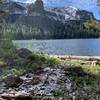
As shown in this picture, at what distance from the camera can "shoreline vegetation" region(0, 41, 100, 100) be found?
654 cm

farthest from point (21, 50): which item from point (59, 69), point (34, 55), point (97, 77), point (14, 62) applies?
point (97, 77)

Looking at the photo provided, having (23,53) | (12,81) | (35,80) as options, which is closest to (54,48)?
(23,53)

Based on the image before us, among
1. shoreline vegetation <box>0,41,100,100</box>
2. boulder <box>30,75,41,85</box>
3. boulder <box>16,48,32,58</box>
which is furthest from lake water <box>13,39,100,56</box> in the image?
boulder <box>30,75,41,85</box>

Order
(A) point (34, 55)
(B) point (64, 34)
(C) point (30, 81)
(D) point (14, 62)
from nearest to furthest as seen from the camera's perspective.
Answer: (C) point (30, 81) < (D) point (14, 62) < (A) point (34, 55) < (B) point (64, 34)

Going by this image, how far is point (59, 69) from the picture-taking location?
26.8 feet

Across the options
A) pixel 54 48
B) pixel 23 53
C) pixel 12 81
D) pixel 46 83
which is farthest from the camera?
pixel 54 48

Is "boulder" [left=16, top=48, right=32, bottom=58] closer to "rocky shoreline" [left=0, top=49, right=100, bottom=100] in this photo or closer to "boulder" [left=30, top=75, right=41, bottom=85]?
"rocky shoreline" [left=0, top=49, right=100, bottom=100]

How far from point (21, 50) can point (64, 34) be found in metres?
71.2

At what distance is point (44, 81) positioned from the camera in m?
7.21

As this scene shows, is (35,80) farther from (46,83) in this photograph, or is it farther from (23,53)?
(23,53)

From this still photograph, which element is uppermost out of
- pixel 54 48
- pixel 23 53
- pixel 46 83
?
pixel 23 53

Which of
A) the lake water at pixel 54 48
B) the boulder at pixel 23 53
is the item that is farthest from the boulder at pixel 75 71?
the lake water at pixel 54 48

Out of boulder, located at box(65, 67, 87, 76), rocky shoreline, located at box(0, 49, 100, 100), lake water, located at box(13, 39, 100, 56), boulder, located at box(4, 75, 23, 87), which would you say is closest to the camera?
rocky shoreline, located at box(0, 49, 100, 100)

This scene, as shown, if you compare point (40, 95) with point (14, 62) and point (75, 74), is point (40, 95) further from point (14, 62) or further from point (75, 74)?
point (14, 62)
